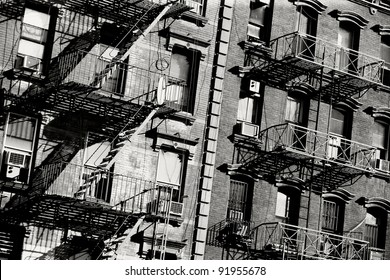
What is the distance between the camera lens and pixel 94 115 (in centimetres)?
2497

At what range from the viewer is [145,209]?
25.1 meters

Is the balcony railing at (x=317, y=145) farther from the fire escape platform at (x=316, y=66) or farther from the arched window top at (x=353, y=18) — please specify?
the arched window top at (x=353, y=18)

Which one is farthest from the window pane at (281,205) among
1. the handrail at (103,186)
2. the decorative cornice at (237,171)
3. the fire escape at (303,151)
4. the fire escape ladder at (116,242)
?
the fire escape ladder at (116,242)

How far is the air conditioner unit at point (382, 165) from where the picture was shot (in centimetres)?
3038

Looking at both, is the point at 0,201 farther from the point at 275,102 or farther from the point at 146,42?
the point at 275,102

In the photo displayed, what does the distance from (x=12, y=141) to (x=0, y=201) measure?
167 cm

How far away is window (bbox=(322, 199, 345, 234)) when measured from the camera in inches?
1160

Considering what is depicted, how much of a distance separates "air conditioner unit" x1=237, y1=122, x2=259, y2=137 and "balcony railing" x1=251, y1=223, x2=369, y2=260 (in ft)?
8.86

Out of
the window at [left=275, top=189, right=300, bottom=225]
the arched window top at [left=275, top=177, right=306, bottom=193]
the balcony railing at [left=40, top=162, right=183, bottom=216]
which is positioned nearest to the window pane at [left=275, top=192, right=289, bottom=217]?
the window at [left=275, top=189, right=300, bottom=225]

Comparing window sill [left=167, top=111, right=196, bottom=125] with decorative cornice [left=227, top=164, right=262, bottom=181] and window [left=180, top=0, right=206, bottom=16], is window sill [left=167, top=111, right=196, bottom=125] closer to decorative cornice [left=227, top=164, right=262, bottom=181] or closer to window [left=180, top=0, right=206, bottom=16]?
decorative cornice [left=227, top=164, right=262, bottom=181]

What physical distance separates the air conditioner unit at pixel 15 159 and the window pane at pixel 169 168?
404cm

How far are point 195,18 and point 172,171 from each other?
4.48 meters
